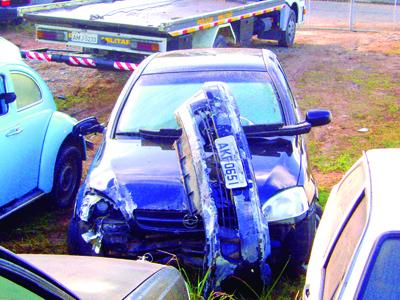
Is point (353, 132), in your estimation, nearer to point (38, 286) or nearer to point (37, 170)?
point (37, 170)

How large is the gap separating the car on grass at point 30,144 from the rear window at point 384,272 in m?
4.22

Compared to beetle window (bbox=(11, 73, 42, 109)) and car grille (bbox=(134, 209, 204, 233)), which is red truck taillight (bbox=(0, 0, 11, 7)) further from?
car grille (bbox=(134, 209, 204, 233))

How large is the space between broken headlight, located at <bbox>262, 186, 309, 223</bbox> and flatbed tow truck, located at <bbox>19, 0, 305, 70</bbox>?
5.77 m

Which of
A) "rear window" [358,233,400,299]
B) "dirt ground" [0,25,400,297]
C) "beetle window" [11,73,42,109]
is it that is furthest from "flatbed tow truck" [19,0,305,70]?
"rear window" [358,233,400,299]

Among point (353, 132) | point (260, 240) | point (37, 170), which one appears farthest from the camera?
point (353, 132)

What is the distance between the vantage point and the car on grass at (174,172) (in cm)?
509

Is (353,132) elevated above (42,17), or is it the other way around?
(42,17)

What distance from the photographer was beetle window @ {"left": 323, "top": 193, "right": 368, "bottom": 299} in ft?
10.1

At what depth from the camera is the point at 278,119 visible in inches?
→ 245

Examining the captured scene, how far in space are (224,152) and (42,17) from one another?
25.0 feet

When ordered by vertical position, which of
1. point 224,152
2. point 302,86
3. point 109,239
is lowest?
point 302,86

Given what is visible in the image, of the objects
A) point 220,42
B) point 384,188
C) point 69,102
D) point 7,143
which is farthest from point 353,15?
point 384,188

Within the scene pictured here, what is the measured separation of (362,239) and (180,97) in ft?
12.2

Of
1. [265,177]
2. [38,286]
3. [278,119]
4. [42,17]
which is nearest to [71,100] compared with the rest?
[42,17]
